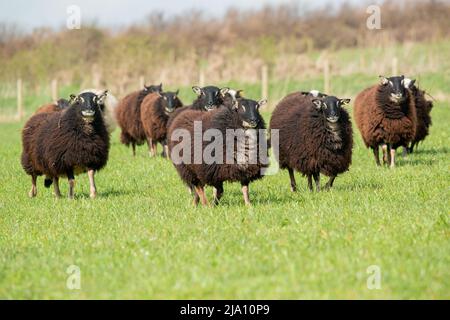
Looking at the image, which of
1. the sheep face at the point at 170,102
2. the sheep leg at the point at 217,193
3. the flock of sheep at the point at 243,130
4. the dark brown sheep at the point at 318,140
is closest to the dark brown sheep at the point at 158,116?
the sheep face at the point at 170,102

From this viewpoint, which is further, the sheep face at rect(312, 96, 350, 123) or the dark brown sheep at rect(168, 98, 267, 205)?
the sheep face at rect(312, 96, 350, 123)

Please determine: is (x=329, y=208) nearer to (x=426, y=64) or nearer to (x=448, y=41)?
(x=426, y=64)

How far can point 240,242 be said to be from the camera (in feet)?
26.1

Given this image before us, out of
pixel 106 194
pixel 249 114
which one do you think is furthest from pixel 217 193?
pixel 106 194

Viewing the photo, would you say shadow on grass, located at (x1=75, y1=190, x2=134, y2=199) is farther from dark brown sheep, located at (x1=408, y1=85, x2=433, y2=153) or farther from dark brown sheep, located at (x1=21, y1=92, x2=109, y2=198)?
dark brown sheep, located at (x1=408, y1=85, x2=433, y2=153)

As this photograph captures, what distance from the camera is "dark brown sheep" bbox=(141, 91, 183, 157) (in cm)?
2031

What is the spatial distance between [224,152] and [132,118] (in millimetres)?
11937

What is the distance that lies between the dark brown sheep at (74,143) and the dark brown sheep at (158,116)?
647cm

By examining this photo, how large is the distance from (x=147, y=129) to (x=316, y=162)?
30.6 ft

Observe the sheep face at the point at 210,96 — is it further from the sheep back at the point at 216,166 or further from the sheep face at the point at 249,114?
the sheep face at the point at 249,114

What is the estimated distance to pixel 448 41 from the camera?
138 ft

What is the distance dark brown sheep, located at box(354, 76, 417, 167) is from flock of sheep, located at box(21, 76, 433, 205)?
0.07ft

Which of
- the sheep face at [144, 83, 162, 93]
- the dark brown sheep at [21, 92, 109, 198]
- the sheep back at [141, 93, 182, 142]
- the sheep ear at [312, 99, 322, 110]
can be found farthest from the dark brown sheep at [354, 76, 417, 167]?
the sheep face at [144, 83, 162, 93]

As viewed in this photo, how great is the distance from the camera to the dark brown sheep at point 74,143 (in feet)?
43.6
